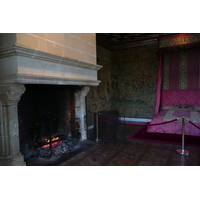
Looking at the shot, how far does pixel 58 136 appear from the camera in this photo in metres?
4.85

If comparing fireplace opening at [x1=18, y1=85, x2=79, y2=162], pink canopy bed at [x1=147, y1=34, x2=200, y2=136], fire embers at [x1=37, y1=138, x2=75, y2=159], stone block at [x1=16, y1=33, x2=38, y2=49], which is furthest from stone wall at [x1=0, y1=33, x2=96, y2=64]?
pink canopy bed at [x1=147, y1=34, x2=200, y2=136]

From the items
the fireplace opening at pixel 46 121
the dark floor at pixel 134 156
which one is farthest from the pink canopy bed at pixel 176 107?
the fireplace opening at pixel 46 121

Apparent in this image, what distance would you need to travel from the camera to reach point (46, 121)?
4.43 meters

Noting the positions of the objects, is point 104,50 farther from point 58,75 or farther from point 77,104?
point 58,75

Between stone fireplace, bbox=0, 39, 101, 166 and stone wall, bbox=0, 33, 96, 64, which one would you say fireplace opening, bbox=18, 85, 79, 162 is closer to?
stone fireplace, bbox=0, 39, 101, 166

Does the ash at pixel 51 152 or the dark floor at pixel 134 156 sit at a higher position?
the ash at pixel 51 152

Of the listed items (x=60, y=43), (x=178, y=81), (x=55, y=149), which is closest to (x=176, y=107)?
(x=178, y=81)

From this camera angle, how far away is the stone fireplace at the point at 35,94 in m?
2.82

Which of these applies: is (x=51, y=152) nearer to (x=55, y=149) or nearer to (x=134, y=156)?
(x=55, y=149)

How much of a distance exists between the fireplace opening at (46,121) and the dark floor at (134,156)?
0.68 metres

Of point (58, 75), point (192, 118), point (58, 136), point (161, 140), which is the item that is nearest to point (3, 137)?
point (58, 75)

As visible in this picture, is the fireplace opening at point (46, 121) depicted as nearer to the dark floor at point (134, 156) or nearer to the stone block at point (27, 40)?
the dark floor at point (134, 156)

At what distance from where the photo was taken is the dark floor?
11.7 ft

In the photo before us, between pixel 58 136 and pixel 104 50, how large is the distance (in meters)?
5.17
